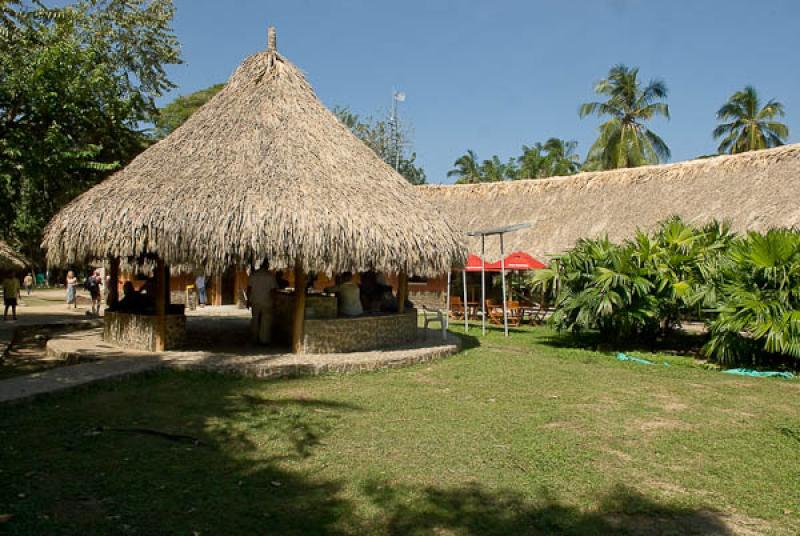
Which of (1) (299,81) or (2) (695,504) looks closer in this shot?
(2) (695,504)

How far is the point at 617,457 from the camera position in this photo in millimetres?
5844

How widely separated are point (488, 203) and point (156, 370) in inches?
745

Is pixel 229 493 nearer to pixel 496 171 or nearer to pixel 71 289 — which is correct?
pixel 71 289

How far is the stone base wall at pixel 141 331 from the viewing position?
10.8 metres

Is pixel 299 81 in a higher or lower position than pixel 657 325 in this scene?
higher

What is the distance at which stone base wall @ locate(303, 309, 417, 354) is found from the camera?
10617mm

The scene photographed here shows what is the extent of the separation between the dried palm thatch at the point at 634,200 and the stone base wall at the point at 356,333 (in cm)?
578

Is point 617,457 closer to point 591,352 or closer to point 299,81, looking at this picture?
point 591,352

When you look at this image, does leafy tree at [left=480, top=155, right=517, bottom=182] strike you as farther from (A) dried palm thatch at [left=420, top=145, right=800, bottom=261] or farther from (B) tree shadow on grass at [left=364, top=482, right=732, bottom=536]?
(B) tree shadow on grass at [left=364, top=482, right=732, bottom=536]

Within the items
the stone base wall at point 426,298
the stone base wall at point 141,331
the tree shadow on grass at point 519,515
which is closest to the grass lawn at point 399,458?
the tree shadow on grass at point 519,515

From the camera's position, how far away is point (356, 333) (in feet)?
36.4

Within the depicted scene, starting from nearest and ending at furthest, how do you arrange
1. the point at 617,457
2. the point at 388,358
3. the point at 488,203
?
1. the point at 617,457
2. the point at 388,358
3. the point at 488,203

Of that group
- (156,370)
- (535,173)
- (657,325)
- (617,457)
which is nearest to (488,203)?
(657,325)

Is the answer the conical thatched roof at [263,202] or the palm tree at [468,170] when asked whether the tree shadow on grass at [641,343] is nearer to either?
the conical thatched roof at [263,202]
